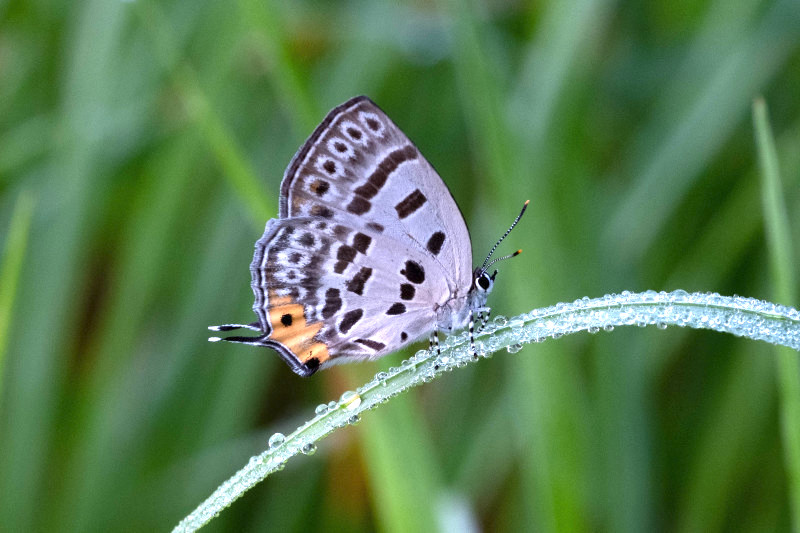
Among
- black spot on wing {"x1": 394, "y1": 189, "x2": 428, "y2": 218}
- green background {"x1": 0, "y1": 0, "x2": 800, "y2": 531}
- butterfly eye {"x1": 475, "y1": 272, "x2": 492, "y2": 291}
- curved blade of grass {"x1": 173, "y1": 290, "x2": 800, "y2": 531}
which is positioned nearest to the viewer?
curved blade of grass {"x1": 173, "y1": 290, "x2": 800, "y2": 531}

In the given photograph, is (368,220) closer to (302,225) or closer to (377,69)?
(302,225)

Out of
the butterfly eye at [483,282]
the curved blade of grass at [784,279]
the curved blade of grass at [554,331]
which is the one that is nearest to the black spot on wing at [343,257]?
the butterfly eye at [483,282]

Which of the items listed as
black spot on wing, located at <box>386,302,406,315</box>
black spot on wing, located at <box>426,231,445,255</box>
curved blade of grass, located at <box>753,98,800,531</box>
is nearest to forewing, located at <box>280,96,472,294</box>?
black spot on wing, located at <box>426,231,445,255</box>

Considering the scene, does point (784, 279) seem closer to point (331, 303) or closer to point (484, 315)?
point (484, 315)

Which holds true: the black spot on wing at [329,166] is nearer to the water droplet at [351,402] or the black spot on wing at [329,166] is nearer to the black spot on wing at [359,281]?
the black spot on wing at [359,281]

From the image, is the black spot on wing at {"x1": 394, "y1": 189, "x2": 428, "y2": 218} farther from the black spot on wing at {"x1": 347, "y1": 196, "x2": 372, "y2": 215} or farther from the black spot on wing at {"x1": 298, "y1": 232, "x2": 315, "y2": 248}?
the black spot on wing at {"x1": 298, "y1": 232, "x2": 315, "y2": 248}

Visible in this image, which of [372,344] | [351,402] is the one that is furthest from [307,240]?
[351,402]
